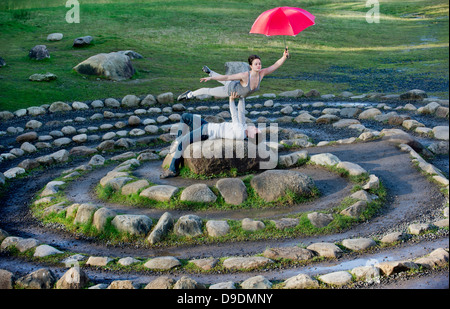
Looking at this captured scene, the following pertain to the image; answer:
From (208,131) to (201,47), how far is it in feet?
71.4

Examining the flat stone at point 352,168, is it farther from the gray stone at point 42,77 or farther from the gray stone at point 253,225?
the gray stone at point 42,77

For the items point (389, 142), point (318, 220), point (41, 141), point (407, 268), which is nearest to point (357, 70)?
point (389, 142)

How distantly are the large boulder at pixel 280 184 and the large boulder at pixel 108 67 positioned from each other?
47.1ft

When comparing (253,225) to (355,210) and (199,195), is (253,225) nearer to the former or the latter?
(199,195)

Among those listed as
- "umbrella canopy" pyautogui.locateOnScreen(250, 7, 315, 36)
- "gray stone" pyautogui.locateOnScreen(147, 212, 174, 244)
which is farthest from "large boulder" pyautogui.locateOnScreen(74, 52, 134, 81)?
"gray stone" pyautogui.locateOnScreen(147, 212, 174, 244)

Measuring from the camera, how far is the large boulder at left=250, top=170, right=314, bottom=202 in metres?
10.7

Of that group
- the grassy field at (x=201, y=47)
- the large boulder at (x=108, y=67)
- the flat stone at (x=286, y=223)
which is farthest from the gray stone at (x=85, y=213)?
the large boulder at (x=108, y=67)

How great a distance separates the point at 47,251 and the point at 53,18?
100ft

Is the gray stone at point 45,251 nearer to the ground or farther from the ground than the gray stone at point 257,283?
nearer to the ground

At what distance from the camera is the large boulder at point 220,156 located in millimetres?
11695

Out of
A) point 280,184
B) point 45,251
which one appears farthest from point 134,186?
point 280,184

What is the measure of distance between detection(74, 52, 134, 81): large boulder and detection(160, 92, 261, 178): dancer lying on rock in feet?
40.5

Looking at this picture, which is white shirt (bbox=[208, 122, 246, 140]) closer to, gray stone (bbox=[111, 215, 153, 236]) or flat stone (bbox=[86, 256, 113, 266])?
gray stone (bbox=[111, 215, 153, 236])

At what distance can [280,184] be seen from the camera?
424 inches
